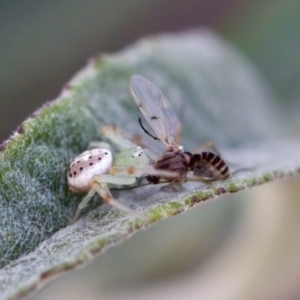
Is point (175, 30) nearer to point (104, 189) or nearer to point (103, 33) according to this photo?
point (103, 33)

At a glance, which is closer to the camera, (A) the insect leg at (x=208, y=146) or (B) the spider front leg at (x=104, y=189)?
(B) the spider front leg at (x=104, y=189)

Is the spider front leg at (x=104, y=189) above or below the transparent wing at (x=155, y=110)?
below

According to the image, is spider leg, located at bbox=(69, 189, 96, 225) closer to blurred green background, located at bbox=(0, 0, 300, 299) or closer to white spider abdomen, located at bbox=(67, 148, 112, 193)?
white spider abdomen, located at bbox=(67, 148, 112, 193)

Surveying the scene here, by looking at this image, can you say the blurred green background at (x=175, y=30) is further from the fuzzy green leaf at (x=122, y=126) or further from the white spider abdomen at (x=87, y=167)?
the white spider abdomen at (x=87, y=167)

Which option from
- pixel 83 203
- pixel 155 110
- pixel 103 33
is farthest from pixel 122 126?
pixel 103 33

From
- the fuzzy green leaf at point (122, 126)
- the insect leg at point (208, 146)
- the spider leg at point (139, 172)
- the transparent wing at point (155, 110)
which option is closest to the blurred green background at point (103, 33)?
the fuzzy green leaf at point (122, 126)

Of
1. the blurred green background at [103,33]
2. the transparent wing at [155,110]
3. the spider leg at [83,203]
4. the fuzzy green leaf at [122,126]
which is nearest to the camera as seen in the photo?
the fuzzy green leaf at [122,126]
